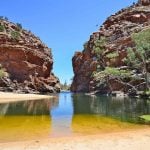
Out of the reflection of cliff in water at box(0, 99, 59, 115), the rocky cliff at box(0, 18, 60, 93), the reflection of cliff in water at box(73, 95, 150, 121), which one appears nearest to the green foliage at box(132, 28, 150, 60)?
the reflection of cliff in water at box(73, 95, 150, 121)

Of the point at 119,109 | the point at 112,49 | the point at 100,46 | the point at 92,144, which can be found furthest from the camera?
the point at 100,46

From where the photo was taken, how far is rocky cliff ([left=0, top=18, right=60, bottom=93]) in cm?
11475

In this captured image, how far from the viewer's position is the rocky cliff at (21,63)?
115 m

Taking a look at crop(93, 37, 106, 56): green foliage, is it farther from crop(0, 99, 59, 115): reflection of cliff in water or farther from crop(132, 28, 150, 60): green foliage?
crop(0, 99, 59, 115): reflection of cliff in water

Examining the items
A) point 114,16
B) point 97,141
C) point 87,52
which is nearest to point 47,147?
point 97,141

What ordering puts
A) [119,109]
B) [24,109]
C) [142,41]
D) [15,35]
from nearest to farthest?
[119,109] → [24,109] → [142,41] → [15,35]

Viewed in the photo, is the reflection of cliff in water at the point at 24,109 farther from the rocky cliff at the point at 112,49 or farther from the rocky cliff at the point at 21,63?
the rocky cliff at the point at 21,63

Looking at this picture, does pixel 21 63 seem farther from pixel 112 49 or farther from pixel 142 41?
pixel 142 41

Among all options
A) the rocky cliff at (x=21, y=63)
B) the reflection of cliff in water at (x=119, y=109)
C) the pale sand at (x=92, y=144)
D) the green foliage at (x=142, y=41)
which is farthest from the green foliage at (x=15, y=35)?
the pale sand at (x=92, y=144)


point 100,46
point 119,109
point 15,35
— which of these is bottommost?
point 119,109

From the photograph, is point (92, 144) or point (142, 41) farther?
point (142, 41)

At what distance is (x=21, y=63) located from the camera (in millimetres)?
117688

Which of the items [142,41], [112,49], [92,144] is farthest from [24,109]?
[112,49]

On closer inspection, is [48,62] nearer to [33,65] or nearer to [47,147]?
[33,65]
